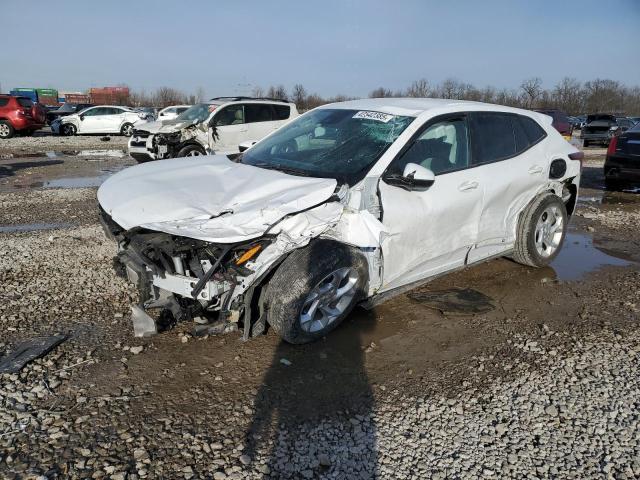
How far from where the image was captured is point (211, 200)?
10.9 ft

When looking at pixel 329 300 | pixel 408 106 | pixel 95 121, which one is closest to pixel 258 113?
pixel 408 106

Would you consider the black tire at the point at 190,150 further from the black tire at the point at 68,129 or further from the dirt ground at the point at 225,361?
the black tire at the point at 68,129

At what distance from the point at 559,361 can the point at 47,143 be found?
21.5 metres

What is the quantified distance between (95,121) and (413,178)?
24264mm

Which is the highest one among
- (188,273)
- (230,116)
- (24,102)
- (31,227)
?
(24,102)

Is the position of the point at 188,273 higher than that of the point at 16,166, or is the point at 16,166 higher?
the point at 188,273

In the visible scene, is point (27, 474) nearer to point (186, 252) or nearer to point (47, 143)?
point (186, 252)

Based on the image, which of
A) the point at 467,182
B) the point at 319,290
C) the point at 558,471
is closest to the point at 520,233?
the point at 467,182

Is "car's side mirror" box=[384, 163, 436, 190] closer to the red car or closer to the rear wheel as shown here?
the rear wheel

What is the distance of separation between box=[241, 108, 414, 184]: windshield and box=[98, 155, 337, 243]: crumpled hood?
268 mm

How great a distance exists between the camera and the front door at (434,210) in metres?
3.73

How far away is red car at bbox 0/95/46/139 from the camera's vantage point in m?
20.7

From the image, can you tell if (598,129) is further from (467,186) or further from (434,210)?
(434,210)

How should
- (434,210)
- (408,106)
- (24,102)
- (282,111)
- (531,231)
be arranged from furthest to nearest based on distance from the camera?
(24,102) → (282,111) → (531,231) → (408,106) → (434,210)
